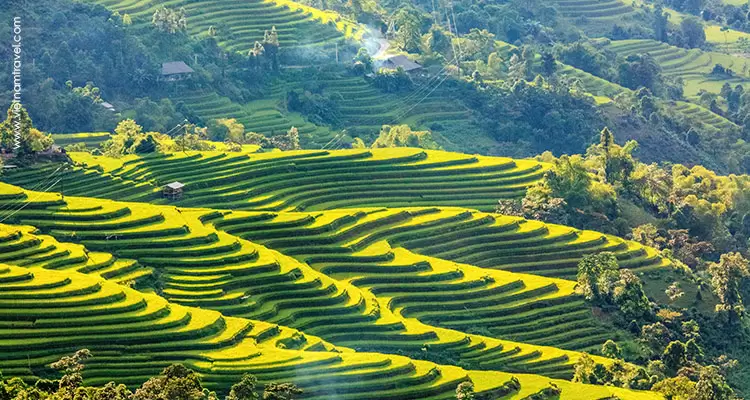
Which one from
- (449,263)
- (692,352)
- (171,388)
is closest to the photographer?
(171,388)

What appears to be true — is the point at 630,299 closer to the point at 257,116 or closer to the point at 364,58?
the point at 257,116

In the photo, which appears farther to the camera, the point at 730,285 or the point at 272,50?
the point at 272,50

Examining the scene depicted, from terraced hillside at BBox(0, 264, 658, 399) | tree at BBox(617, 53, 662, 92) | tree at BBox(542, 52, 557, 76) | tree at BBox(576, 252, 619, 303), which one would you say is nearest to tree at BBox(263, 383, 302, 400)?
terraced hillside at BBox(0, 264, 658, 399)

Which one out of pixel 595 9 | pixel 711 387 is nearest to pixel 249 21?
pixel 595 9

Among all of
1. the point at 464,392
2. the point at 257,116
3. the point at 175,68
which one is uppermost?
the point at 175,68

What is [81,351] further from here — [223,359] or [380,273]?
[380,273]

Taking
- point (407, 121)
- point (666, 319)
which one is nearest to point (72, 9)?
point (407, 121)

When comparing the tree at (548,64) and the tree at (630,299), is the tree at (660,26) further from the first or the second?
the tree at (630,299)
